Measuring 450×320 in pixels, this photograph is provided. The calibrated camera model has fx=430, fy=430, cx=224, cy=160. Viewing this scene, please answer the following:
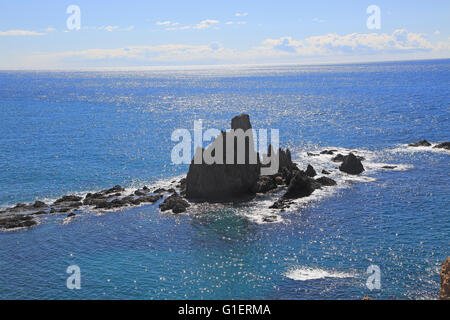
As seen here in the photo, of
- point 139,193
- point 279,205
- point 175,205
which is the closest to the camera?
point 279,205

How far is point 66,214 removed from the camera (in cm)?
6669

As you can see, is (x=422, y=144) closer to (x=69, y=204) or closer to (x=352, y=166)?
(x=352, y=166)

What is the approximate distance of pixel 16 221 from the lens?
6294cm

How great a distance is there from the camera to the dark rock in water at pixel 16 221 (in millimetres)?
61719

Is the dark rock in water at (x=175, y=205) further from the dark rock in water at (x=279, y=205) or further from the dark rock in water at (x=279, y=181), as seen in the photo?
the dark rock in water at (x=279, y=181)

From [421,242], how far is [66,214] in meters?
50.5

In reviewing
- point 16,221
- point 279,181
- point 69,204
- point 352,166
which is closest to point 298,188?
point 279,181

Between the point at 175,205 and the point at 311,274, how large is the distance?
2782 centimetres

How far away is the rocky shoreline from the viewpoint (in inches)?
2665

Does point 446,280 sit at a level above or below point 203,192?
above

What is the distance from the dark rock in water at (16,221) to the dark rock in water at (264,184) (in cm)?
3565

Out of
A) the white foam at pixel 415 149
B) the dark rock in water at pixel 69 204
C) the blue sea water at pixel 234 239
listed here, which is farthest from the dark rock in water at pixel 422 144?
the dark rock in water at pixel 69 204

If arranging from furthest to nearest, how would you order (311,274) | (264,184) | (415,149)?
(415,149)
(264,184)
(311,274)
